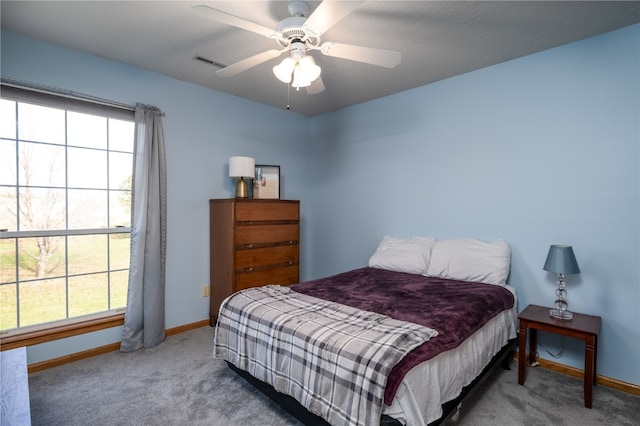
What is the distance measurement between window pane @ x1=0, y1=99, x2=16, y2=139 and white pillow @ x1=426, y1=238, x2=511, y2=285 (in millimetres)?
3595

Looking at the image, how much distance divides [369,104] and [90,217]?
3.12 m

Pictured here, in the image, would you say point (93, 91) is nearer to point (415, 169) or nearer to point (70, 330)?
point (70, 330)

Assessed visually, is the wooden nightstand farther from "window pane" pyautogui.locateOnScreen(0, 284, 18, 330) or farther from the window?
"window pane" pyautogui.locateOnScreen(0, 284, 18, 330)

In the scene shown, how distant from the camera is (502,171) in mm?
2756

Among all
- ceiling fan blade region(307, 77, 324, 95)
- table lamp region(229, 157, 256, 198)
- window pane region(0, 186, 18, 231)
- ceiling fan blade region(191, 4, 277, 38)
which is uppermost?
ceiling fan blade region(191, 4, 277, 38)

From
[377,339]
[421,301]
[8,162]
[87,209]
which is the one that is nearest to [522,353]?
[421,301]

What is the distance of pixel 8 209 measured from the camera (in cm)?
232

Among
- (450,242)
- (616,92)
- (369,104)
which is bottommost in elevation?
(450,242)

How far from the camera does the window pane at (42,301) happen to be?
7.84ft

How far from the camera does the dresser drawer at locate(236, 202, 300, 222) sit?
3.13 m

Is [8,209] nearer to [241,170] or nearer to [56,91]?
[56,91]

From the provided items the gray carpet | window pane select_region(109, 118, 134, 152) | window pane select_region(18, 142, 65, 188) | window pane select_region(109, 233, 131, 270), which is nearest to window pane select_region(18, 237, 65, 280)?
window pane select_region(109, 233, 131, 270)

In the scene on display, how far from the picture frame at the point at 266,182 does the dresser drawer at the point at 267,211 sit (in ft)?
0.84

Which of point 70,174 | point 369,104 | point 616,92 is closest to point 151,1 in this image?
point 70,174
